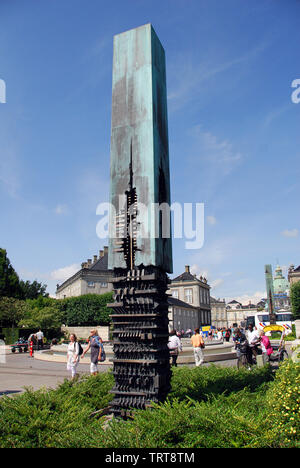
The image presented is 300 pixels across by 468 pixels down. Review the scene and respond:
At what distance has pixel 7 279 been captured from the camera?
175 feet

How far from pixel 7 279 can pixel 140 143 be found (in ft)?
172

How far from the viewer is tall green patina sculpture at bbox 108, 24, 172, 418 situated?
5.69 meters

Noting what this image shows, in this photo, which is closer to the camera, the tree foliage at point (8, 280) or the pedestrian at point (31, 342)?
the pedestrian at point (31, 342)

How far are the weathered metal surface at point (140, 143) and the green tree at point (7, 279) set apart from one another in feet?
165

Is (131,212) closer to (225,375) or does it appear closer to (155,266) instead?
(155,266)

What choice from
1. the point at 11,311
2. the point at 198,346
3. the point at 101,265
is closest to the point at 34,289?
the point at 101,265

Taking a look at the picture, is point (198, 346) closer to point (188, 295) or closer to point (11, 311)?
point (11, 311)

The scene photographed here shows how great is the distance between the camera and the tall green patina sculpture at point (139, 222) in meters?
5.69

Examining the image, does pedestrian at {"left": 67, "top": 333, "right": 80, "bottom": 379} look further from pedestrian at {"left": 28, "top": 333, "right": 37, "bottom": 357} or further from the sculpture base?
pedestrian at {"left": 28, "top": 333, "right": 37, "bottom": 357}

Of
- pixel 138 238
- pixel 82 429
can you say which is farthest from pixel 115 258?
pixel 82 429

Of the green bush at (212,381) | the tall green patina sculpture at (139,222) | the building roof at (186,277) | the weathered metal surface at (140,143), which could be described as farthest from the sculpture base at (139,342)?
the building roof at (186,277)

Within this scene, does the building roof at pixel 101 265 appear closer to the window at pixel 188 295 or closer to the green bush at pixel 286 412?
the window at pixel 188 295

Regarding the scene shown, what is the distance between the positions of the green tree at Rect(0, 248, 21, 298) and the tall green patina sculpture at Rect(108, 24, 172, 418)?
5040 centimetres

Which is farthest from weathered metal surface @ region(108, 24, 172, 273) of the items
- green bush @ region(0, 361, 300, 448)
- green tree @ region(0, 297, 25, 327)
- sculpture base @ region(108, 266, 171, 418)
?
green tree @ region(0, 297, 25, 327)
